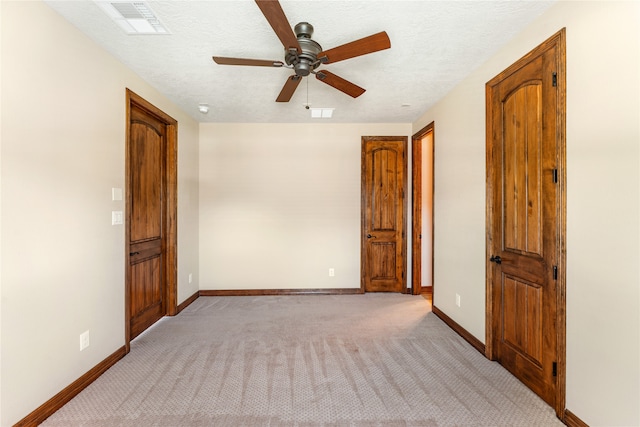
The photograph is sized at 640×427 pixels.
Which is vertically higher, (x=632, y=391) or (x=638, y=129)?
(x=638, y=129)

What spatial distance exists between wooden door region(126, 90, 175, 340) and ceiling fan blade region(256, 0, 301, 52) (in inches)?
73.4

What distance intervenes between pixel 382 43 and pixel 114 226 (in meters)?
2.55

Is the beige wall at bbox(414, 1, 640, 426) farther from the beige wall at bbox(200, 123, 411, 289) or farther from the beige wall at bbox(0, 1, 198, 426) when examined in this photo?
the beige wall at bbox(0, 1, 198, 426)

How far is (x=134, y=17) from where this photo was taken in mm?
2068

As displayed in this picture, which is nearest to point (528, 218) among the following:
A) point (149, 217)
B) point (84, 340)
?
point (84, 340)

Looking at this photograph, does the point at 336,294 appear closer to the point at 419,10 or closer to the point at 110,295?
the point at 110,295

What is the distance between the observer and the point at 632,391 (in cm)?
148

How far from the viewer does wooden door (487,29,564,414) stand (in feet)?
6.38

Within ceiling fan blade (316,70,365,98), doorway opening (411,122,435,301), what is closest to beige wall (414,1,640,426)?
ceiling fan blade (316,70,365,98)

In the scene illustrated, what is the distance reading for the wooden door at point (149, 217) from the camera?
3051 mm

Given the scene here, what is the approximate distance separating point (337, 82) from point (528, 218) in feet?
5.72

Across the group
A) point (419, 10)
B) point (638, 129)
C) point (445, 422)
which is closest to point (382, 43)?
point (419, 10)

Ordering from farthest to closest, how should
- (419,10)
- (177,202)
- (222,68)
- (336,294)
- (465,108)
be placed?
(336,294)
(177,202)
(465,108)
(222,68)
(419,10)

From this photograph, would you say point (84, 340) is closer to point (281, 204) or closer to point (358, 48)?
point (358, 48)
